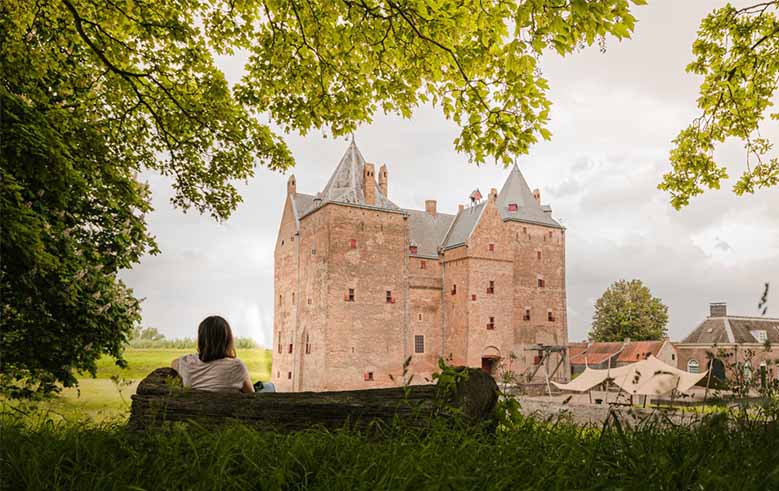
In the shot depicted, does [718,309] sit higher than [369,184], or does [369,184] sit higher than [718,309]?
[369,184]

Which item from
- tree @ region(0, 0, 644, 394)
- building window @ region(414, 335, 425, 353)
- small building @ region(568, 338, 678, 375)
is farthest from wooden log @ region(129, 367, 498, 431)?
small building @ region(568, 338, 678, 375)

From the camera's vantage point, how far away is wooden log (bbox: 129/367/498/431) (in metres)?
3.32

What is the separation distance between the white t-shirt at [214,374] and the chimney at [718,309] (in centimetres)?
3477

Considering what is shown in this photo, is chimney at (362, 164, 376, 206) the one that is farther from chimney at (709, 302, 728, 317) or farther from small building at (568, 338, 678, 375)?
chimney at (709, 302, 728, 317)

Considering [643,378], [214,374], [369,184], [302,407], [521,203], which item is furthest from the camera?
[521,203]

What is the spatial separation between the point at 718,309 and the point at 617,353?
6.46 metres

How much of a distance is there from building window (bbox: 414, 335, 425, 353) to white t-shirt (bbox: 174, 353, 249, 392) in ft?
96.0

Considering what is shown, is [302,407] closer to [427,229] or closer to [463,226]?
[463,226]

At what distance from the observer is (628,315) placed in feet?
135

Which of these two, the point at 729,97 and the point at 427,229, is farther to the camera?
the point at 427,229

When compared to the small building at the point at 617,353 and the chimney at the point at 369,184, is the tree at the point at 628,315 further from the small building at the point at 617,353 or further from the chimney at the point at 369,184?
the chimney at the point at 369,184

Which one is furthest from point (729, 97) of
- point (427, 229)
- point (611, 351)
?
point (611, 351)

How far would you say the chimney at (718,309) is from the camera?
31.9 metres

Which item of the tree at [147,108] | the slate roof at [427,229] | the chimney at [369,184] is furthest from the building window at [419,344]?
the tree at [147,108]
